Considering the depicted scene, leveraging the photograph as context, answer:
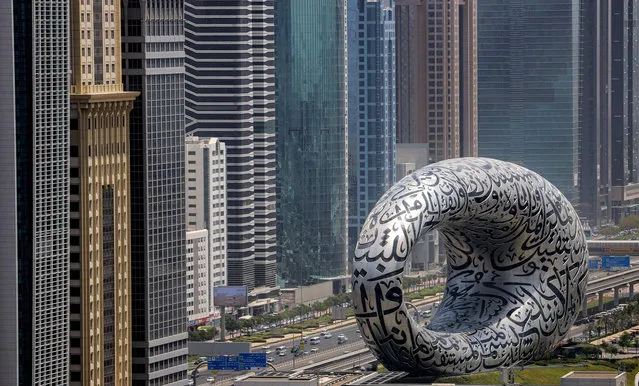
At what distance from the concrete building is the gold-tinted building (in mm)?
16251

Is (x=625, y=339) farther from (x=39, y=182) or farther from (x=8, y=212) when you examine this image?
(x=8, y=212)

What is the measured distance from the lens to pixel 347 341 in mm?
174250

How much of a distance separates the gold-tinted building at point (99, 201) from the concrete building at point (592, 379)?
16251mm

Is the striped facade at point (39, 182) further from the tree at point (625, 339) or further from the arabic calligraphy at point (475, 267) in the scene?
the tree at point (625, 339)

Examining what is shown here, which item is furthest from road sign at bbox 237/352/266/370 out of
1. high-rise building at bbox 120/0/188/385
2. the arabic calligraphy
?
the arabic calligraphy

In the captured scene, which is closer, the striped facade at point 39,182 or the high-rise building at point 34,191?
the high-rise building at point 34,191

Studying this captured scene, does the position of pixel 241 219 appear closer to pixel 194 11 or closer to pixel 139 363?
pixel 194 11

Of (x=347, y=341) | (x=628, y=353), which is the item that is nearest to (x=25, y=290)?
(x=628, y=353)

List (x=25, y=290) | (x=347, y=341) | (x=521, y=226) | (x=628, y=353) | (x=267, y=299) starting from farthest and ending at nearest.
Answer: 1. (x=267, y=299)
2. (x=347, y=341)
3. (x=628, y=353)
4. (x=521, y=226)
5. (x=25, y=290)

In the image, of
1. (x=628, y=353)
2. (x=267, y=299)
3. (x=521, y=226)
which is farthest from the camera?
(x=267, y=299)

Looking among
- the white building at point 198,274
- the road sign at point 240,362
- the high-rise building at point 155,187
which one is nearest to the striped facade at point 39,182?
the high-rise building at point 155,187

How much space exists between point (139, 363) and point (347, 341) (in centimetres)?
5904

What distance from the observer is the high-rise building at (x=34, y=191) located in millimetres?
106625

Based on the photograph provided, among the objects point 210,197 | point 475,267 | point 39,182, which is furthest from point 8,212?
point 210,197
